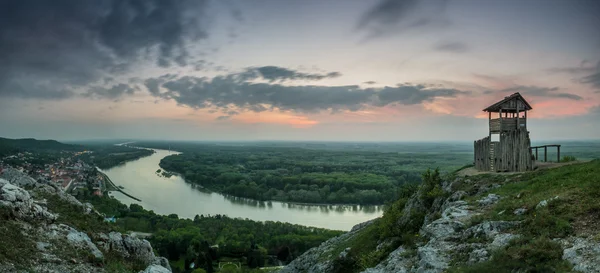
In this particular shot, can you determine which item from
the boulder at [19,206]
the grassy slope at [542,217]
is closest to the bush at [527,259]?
the grassy slope at [542,217]

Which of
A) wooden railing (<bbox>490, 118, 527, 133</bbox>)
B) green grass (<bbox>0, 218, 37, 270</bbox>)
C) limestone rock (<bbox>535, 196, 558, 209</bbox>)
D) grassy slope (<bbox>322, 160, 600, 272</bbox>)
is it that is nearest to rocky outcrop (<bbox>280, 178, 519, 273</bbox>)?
grassy slope (<bbox>322, 160, 600, 272</bbox>)

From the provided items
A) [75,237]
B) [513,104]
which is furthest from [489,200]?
[75,237]

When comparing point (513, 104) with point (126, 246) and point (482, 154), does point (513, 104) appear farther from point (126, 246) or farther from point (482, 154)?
point (126, 246)

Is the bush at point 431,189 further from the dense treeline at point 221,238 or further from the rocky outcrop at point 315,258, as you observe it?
the dense treeline at point 221,238

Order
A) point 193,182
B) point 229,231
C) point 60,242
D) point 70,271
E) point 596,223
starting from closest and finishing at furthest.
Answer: point 596,223 → point 70,271 → point 60,242 → point 229,231 → point 193,182

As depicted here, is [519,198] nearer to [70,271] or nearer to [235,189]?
[70,271]

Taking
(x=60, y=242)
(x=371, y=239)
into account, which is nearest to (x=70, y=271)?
(x=60, y=242)
